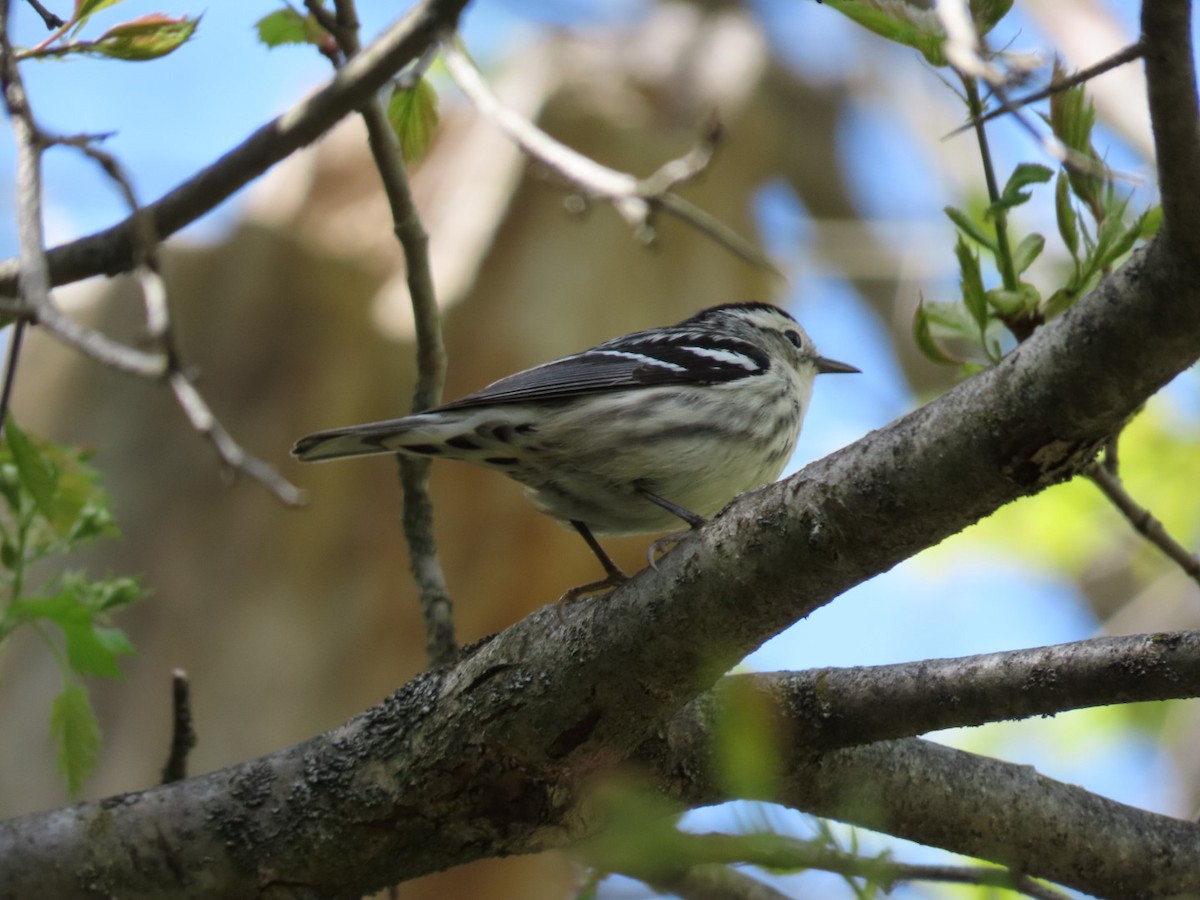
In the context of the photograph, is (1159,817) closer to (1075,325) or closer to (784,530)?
(784,530)

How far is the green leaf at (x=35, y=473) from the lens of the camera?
2.59 metres

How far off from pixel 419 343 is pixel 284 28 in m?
1.05

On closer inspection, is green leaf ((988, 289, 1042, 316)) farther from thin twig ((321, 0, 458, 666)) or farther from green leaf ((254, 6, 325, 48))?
green leaf ((254, 6, 325, 48))

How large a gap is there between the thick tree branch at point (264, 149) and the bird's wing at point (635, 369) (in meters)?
1.11

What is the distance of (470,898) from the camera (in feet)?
28.8

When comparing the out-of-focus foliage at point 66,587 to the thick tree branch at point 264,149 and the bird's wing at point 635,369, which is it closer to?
the thick tree branch at point 264,149

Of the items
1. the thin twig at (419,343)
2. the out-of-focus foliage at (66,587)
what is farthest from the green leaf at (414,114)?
the out-of-focus foliage at (66,587)

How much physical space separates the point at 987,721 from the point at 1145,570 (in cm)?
752

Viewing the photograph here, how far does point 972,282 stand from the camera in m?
2.53

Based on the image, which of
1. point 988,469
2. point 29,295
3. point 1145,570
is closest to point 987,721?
point 988,469

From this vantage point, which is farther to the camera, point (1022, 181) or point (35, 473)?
point (35, 473)

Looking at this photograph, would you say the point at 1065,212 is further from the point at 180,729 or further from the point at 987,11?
the point at 180,729

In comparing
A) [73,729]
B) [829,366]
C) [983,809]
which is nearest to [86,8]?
[73,729]

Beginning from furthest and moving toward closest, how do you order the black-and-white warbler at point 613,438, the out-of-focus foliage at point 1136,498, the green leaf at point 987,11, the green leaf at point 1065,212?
the out-of-focus foliage at point 1136,498
the black-and-white warbler at point 613,438
the green leaf at point 1065,212
the green leaf at point 987,11
